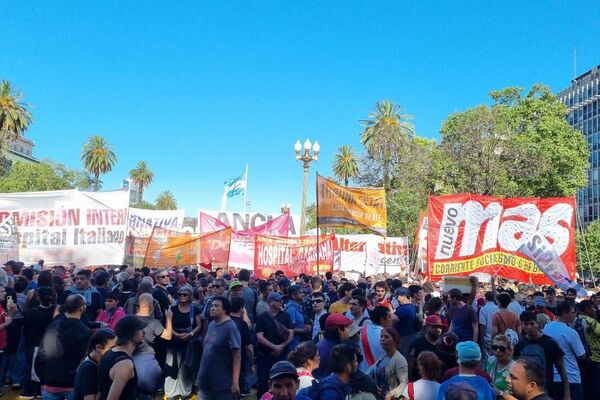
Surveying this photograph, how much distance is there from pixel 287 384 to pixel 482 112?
35526 mm

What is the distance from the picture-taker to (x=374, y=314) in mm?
6207

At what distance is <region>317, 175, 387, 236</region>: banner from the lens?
46.1ft

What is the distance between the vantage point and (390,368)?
5.07m

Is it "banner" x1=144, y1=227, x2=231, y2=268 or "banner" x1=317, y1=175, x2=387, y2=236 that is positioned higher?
"banner" x1=317, y1=175, x2=387, y2=236

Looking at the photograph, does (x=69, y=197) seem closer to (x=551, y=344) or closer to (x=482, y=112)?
(x=551, y=344)

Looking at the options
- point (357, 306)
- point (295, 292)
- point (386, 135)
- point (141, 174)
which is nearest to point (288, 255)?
point (295, 292)

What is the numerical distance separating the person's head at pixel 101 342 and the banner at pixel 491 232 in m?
7.85

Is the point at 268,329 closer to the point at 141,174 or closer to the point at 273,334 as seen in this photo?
the point at 273,334

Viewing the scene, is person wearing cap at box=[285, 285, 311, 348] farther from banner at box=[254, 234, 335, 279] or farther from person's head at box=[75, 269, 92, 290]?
banner at box=[254, 234, 335, 279]

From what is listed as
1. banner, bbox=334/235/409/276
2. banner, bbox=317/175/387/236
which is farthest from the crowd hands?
banner, bbox=334/235/409/276

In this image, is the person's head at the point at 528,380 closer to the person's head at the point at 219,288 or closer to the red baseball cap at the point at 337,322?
the red baseball cap at the point at 337,322

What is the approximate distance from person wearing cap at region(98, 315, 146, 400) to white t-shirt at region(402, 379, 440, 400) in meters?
2.13

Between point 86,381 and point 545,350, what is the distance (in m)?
4.57

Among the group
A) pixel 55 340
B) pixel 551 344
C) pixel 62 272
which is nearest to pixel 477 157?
pixel 62 272
